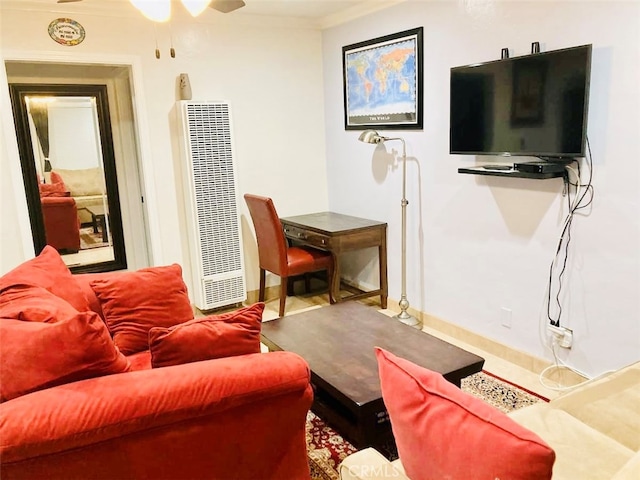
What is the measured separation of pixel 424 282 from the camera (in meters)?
3.72

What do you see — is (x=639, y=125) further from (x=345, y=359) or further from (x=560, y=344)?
(x=345, y=359)

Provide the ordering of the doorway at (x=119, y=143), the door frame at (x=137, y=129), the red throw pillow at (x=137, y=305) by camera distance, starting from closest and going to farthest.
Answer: the red throw pillow at (x=137, y=305), the door frame at (x=137, y=129), the doorway at (x=119, y=143)

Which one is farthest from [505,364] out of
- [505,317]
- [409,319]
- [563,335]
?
[409,319]

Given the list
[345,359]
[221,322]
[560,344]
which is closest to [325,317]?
[345,359]

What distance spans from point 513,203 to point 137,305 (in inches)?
85.9

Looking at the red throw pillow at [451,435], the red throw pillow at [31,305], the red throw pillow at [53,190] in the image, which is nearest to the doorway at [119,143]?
the red throw pillow at [53,190]

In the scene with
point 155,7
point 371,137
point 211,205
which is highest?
point 155,7

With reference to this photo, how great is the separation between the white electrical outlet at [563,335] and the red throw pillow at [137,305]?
2029 mm

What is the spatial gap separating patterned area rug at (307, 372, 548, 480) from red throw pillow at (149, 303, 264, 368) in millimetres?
697

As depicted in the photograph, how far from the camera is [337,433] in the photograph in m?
2.34

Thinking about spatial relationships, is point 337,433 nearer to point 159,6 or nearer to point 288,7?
point 159,6

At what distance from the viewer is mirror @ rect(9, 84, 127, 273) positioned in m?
4.48

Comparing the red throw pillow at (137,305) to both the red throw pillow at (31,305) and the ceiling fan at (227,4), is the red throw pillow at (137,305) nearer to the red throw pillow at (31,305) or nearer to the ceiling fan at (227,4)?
the red throw pillow at (31,305)

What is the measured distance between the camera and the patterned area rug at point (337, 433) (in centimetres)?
216
